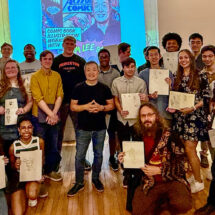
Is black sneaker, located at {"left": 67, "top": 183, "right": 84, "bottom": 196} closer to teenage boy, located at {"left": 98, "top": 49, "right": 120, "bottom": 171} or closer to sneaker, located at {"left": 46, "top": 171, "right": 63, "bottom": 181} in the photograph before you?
sneaker, located at {"left": 46, "top": 171, "right": 63, "bottom": 181}

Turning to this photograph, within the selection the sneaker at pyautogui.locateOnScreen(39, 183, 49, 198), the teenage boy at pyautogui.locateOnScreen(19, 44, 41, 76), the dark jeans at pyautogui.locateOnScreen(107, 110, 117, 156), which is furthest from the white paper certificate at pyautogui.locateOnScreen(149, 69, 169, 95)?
the teenage boy at pyautogui.locateOnScreen(19, 44, 41, 76)

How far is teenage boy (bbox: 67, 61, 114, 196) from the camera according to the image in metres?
2.79

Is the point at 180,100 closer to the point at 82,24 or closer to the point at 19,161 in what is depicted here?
the point at 19,161

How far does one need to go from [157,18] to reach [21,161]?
3.59 metres

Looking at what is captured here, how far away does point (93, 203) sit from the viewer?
2.71 m

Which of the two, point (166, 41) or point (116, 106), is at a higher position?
point (166, 41)

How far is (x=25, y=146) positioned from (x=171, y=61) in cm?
187

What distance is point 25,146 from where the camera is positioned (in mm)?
2646

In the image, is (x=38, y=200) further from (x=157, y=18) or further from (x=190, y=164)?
(x=157, y=18)

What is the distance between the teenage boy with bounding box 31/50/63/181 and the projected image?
1.98 metres

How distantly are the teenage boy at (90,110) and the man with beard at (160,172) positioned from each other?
620mm

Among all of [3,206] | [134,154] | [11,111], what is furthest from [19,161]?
[134,154]

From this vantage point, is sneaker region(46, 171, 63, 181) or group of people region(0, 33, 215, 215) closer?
group of people region(0, 33, 215, 215)

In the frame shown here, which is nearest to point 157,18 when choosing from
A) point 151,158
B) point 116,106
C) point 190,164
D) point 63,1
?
point 63,1
